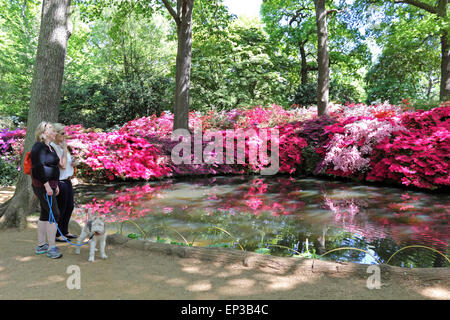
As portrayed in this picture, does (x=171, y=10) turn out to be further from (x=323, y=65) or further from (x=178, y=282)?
(x=178, y=282)

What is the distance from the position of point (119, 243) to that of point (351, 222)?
3329 mm

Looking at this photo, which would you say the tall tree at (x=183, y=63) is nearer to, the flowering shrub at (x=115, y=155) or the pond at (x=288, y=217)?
the flowering shrub at (x=115, y=155)

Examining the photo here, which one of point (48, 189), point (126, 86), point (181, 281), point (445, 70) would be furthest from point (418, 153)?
point (126, 86)

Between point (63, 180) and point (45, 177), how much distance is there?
1.76 feet

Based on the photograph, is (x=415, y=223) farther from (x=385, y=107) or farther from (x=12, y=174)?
(x=12, y=174)

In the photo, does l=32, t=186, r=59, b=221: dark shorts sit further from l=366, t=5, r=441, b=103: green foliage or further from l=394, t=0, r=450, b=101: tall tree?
l=394, t=0, r=450, b=101: tall tree

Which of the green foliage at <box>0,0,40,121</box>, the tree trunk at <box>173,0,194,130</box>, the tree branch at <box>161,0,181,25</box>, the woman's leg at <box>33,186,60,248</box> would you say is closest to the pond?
the woman's leg at <box>33,186,60,248</box>

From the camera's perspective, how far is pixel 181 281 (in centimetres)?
254

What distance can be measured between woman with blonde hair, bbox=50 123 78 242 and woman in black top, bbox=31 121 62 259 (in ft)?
0.81

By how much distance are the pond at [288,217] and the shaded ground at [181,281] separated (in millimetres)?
412

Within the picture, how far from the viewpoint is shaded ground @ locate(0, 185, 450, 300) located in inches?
89.2

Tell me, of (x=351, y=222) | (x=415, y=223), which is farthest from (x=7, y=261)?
Answer: (x=415, y=223)

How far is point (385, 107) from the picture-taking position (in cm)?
948

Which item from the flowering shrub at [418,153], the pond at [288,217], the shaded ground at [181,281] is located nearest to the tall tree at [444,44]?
the flowering shrub at [418,153]
